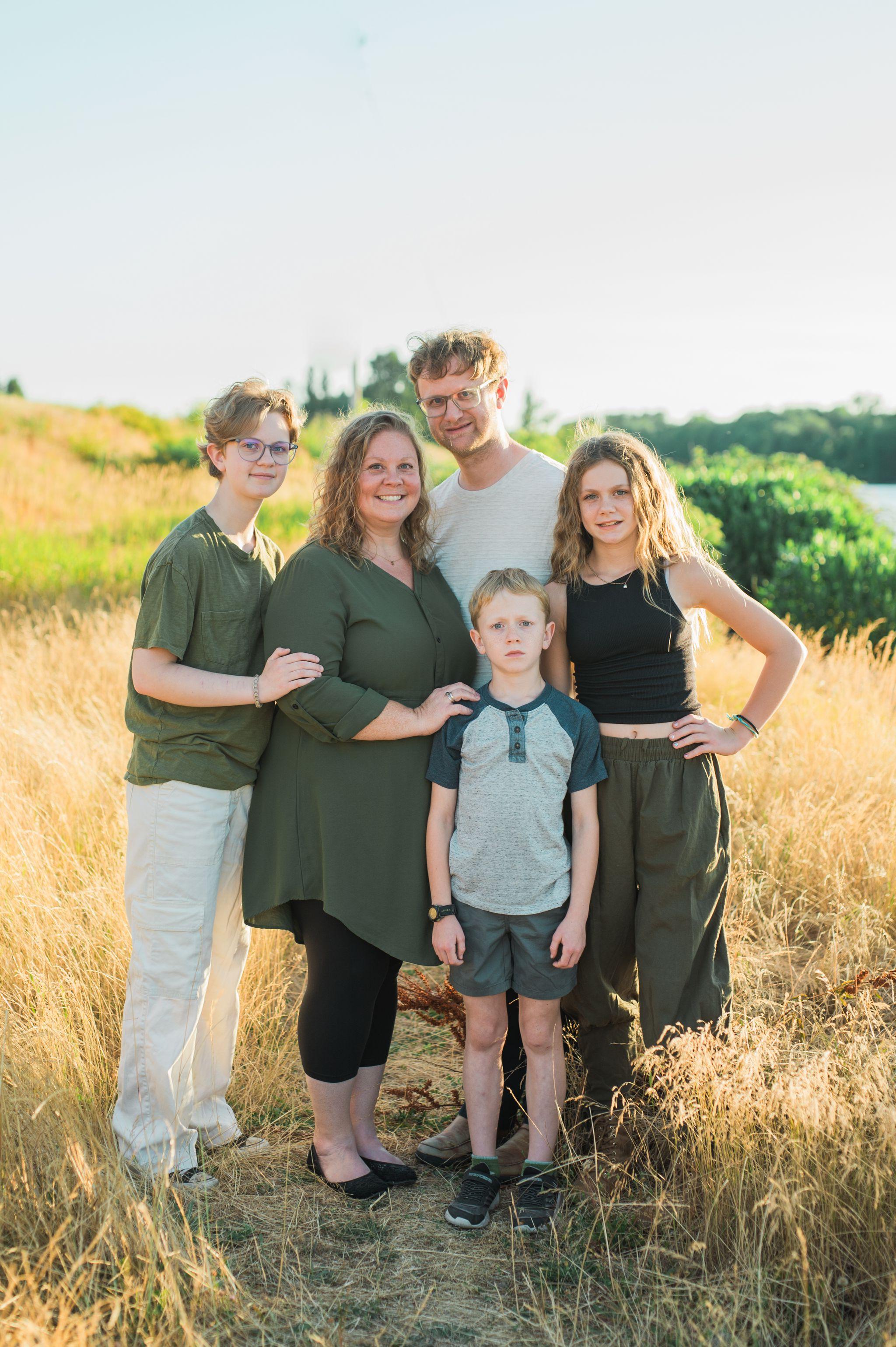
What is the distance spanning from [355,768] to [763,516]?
10268mm

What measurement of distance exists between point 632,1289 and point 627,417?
3365 centimetres

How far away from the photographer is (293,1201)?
284cm

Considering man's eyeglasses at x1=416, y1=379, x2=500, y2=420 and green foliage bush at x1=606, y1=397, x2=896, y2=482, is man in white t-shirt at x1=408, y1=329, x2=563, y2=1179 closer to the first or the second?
man's eyeglasses at x1=416, y1=379, x2=500, y2=420

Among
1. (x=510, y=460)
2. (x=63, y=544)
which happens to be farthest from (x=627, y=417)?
(x=510, y=460)

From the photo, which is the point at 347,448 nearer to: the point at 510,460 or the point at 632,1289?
the point at 510,460

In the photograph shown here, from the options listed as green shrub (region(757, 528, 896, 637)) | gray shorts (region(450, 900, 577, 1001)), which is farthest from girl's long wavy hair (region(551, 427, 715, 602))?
green shrub (region(757, 528, 896, 637))

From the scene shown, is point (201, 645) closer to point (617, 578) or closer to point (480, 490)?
point (480, 490)

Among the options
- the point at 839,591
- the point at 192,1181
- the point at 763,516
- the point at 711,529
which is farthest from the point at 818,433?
the point at 192,1181

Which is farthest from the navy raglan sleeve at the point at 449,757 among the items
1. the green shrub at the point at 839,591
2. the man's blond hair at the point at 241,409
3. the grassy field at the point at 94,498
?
the green shrub at the point at 839,591

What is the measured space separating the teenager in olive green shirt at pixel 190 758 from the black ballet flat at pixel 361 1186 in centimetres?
35

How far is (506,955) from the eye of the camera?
279cm

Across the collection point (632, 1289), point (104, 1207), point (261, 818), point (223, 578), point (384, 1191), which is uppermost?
point (223, 578)

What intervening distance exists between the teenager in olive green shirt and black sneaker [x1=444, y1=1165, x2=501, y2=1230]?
2.40ft

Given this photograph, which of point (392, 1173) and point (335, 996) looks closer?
point (335, 996)
